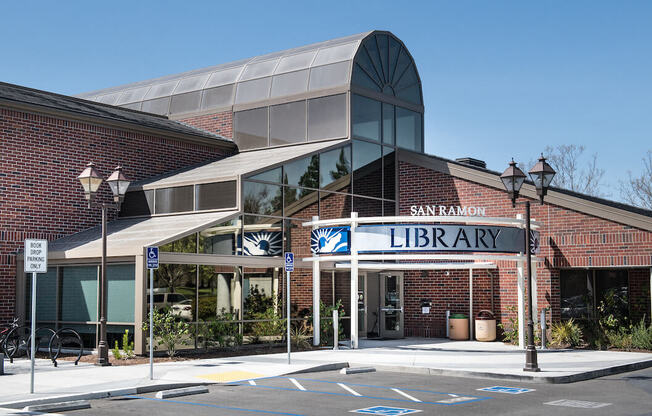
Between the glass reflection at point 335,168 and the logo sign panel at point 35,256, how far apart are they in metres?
12.1

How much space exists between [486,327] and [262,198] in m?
8.47

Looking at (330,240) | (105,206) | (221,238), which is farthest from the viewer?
(330,240)

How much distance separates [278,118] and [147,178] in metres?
5.32

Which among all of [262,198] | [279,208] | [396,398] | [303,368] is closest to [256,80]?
[279,208]

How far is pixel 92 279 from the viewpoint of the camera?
67.7ft

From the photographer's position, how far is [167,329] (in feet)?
63.5

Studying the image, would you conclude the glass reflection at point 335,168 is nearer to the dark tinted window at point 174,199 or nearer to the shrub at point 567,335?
the dark tinted window at point 174,199

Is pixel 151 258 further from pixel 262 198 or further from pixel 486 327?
pixel 486 327

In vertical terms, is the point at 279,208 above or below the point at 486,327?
above

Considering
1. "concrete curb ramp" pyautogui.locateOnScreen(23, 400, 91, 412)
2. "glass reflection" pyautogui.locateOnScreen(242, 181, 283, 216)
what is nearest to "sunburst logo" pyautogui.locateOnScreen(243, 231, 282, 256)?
"glass reflection" pyautogui.locateOnScreen(242, 181, 283, 216)

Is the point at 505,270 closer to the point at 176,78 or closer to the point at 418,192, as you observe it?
the point at 418,192

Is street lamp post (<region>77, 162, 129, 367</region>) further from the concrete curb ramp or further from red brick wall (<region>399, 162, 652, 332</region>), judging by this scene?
red brick wall (<region>399, 162, 652, 332</region>)

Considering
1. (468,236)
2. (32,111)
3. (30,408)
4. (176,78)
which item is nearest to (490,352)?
(468,236)

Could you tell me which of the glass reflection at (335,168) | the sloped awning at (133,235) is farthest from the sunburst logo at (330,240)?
the sloped awning at (133,235)
